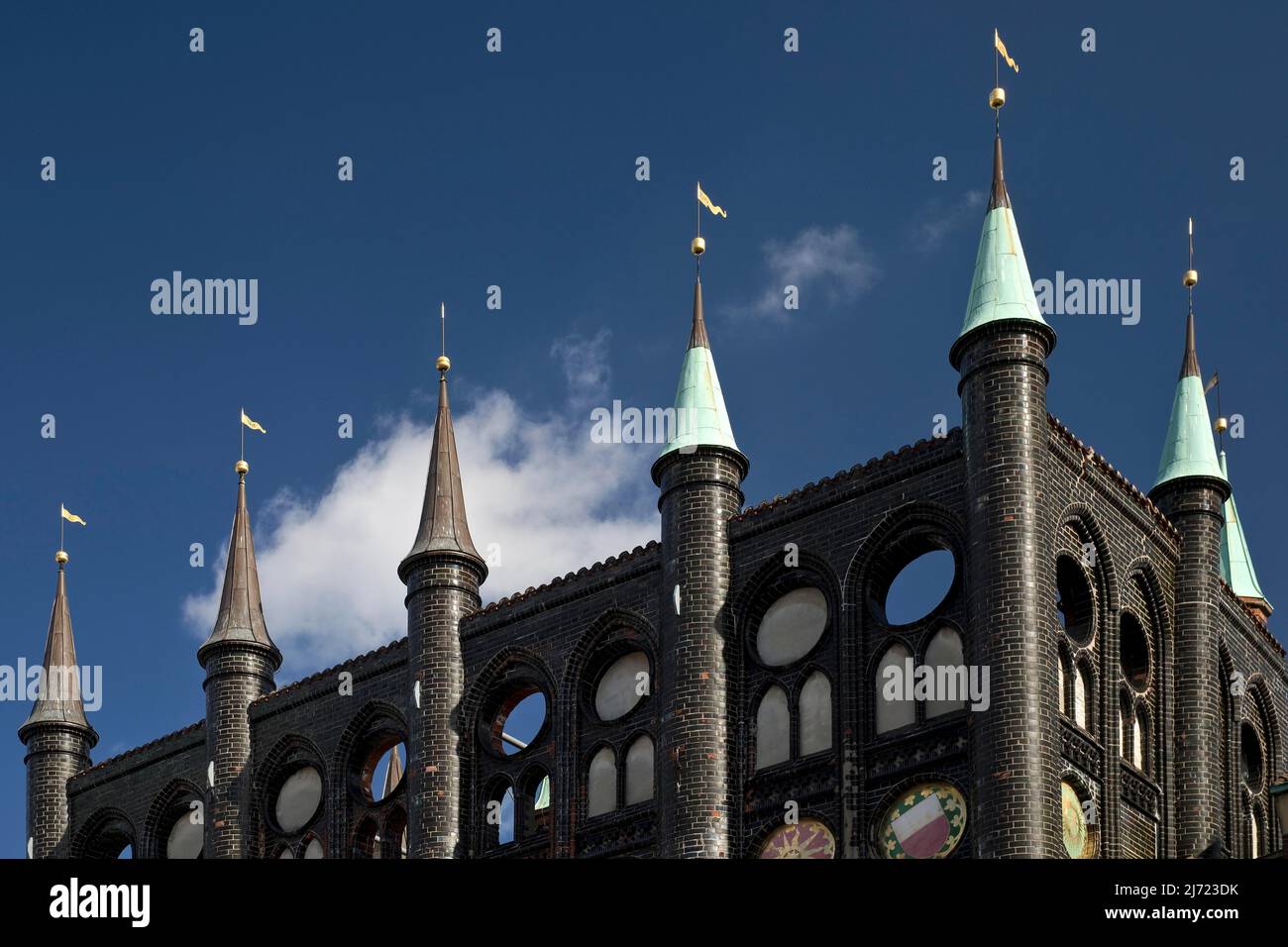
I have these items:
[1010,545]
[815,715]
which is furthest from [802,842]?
[1010,545]

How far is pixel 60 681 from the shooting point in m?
74.0

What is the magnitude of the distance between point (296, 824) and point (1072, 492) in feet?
70.0

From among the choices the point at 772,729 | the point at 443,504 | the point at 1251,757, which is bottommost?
the point at 772,729

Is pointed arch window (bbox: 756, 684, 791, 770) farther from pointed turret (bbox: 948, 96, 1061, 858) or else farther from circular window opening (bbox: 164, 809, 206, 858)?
circular window opening (bbox: 164, 809, 206, 858)

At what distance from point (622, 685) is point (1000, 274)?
1256cm

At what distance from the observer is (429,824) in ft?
202

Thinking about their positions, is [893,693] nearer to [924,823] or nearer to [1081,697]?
[924,823]

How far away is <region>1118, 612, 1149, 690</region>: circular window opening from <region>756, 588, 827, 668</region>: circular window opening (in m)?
6.95

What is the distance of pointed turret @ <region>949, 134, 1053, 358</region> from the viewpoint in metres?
56.3

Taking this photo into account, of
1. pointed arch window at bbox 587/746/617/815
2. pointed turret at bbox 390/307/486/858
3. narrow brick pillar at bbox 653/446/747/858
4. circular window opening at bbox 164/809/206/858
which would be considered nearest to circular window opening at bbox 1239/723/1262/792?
narrow brick pillar at bbox 653/446/747/858
